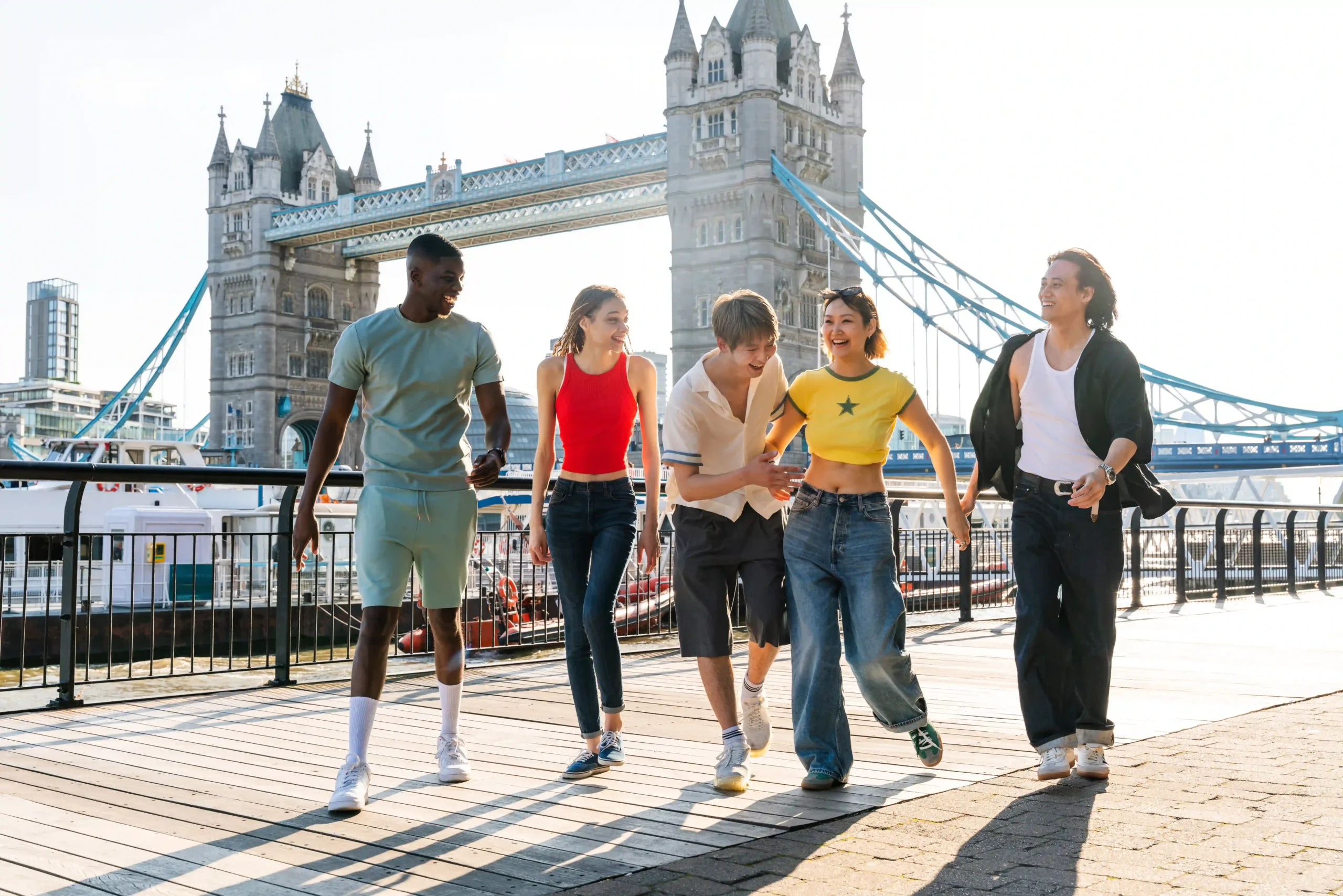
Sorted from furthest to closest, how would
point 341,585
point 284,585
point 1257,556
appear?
point 341,585 → point 1257,556 → point 284,585

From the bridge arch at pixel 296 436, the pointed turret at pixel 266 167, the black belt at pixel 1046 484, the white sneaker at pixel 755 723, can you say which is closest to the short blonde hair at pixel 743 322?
the black belt at pixel 1046 484

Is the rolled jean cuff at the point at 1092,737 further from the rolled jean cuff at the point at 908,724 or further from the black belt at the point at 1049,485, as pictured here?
the black belt at the point at 1049,485

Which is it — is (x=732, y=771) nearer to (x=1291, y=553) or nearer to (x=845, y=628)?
(x=845, y=628)

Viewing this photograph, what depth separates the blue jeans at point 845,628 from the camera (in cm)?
339

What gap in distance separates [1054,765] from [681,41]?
165ft

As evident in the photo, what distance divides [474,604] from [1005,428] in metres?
10.5

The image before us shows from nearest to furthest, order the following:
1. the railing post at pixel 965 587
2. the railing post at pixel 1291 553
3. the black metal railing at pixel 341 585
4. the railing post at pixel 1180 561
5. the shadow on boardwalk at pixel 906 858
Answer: the shadow on boardwalk at pixel 906 858 → the black metal railing at pixel 341 585 → the railing post at pixel 965 587 → the railing post at pixel 1180 561 → the railing post at pixel 1291 553

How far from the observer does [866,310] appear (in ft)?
11.5

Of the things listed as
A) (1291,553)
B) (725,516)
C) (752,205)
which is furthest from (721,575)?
(752,205)

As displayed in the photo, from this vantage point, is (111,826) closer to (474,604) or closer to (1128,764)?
(1128,764)

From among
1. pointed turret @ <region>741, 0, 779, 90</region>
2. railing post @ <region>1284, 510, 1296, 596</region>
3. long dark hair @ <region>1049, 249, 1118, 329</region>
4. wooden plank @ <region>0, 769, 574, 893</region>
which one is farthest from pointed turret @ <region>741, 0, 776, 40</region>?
wooden plank @ <region>0, 769, 574, 893</region>

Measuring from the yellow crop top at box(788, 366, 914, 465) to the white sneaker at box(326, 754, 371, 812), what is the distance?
136 centimetres

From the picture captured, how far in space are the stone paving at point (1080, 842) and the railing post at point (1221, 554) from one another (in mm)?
7747

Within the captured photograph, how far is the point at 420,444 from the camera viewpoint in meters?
3.43
